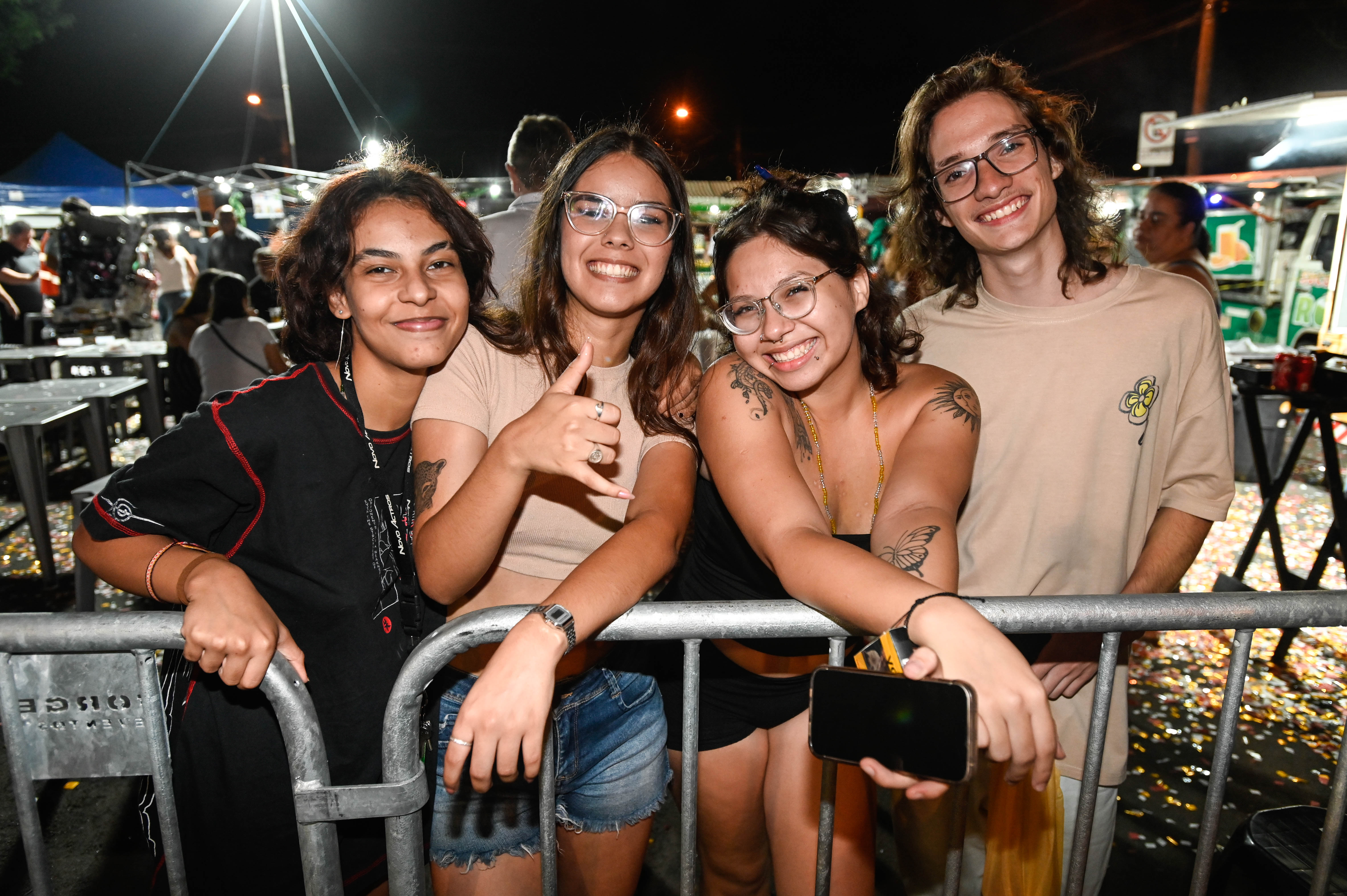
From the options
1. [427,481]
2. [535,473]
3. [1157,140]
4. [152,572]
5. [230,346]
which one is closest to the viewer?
[152,572]

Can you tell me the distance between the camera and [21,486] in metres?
5.35

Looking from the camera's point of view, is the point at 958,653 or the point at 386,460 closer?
the point at 958,653

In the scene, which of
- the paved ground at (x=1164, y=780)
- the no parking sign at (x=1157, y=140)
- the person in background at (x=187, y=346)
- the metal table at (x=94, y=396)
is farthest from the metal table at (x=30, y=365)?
the no parking sign at (x=1157, y=140)

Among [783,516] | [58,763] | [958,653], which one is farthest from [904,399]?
[58,763]

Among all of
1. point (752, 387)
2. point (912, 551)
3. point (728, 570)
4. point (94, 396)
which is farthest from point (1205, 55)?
point (94, 396)

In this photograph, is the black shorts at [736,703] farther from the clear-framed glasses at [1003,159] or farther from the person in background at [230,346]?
the person in background at [230,346]

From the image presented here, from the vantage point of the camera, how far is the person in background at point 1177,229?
18.4 feet

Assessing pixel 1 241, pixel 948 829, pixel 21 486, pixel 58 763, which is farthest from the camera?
pixel 1 241

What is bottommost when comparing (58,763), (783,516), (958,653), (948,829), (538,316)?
(948,829)

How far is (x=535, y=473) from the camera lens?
184 centimetres

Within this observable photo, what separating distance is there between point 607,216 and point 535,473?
0.75 m

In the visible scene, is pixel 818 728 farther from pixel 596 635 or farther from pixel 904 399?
pixel 904 399

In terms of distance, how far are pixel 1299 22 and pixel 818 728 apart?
29.7m

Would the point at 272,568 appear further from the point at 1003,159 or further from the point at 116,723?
the point at 1003,159
